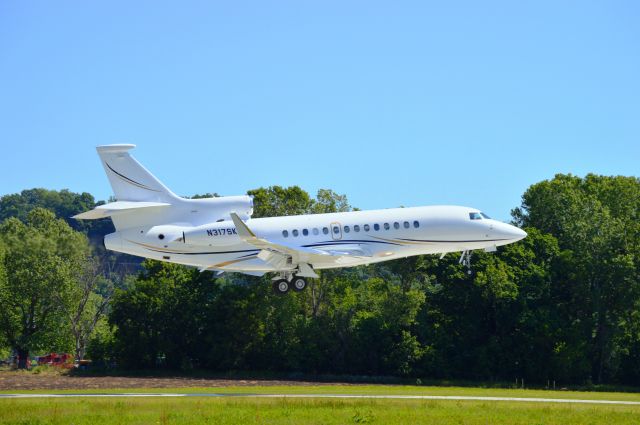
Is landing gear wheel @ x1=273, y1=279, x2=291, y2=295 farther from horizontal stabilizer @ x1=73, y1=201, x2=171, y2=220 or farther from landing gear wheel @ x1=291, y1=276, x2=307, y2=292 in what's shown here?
horizontal stabilizer @ x1=73, y1=201, x2=171, y2=220

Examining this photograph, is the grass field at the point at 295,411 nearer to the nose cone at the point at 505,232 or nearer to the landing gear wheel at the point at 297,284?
the landing gear wheel at the point at 297,284

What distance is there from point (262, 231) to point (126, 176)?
7.17 meters

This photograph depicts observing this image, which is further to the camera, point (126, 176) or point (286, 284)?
point (286, 284)

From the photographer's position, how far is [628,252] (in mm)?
58969

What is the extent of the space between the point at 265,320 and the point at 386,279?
10.8 m

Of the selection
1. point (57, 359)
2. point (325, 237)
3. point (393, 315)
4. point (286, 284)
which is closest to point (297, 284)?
point (286, 284)

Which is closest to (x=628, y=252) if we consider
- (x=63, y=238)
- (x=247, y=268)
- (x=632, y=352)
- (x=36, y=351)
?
(x=632, y=352)

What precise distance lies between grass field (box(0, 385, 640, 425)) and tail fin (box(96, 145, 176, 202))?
13106 mm

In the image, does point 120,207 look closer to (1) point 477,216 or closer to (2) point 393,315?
(1) point 477,216

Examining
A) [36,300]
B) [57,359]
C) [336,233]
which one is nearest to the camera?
[336,233]

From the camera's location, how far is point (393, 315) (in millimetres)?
56500

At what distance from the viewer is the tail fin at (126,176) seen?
42.8 meters

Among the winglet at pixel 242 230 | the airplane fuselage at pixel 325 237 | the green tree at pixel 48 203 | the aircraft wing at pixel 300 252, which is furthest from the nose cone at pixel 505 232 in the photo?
the green tree at pixel 48 203

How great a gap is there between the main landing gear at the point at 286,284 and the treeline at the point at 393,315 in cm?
1238
